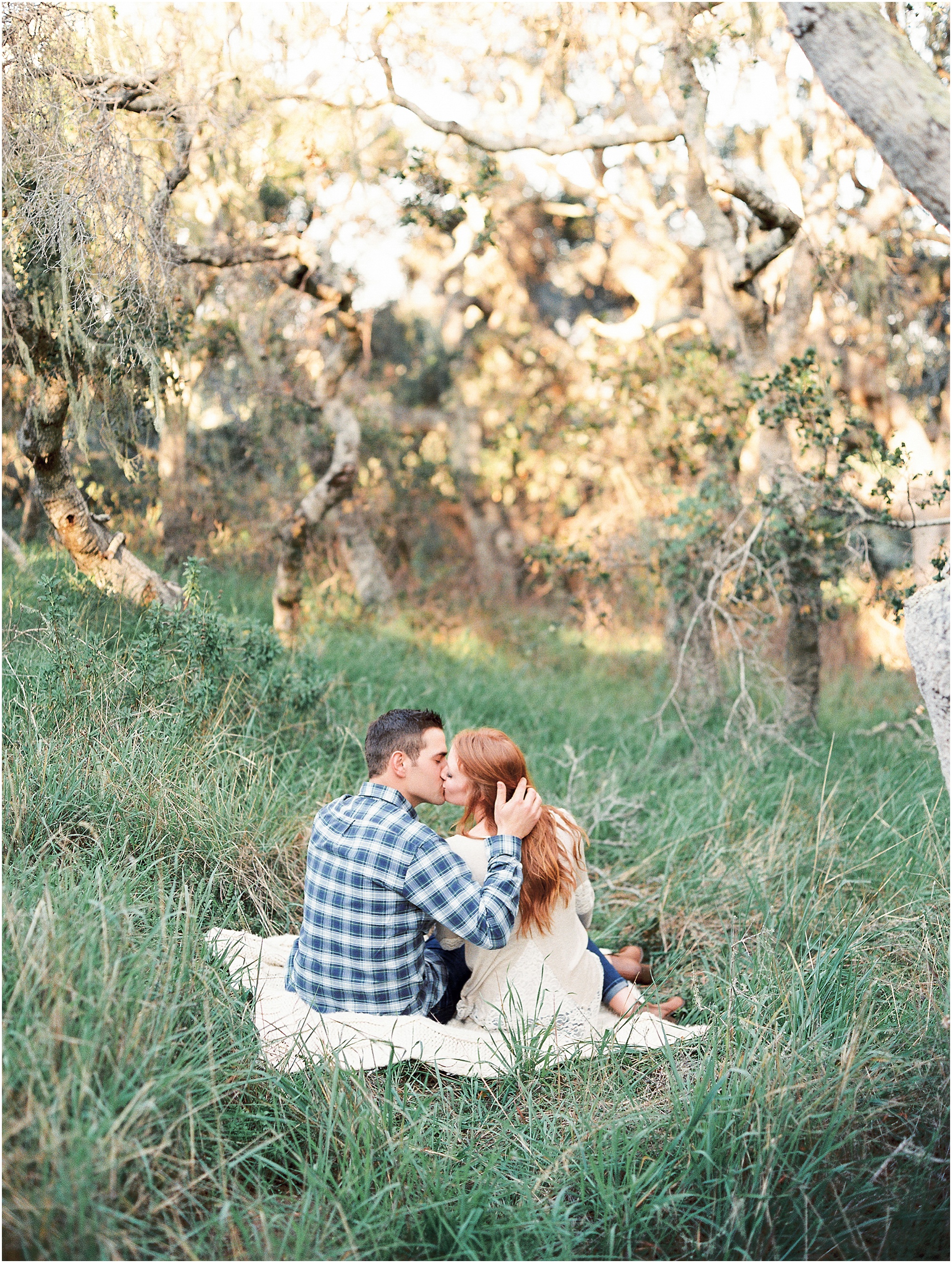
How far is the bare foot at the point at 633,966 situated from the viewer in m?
3.62

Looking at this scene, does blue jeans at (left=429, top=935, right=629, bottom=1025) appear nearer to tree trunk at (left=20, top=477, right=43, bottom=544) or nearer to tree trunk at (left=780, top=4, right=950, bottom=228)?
tree trunk at (left=780, top=4, right=950, bottom=228)

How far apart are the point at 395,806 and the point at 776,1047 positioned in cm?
125

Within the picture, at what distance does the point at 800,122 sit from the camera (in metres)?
7.78

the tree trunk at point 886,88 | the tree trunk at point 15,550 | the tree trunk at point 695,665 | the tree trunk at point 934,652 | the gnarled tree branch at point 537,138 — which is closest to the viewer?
the tree trunk at point 886,88

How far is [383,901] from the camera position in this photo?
279 centimetres

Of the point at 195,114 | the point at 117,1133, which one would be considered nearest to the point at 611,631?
the point at 195,114

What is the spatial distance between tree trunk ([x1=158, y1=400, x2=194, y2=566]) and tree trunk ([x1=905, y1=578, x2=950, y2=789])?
12.7 feet

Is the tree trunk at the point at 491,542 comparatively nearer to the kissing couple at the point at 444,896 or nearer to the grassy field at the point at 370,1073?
the grassy field at the point at 370,1073

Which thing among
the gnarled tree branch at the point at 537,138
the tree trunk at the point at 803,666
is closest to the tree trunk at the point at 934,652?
the tree trunk at the point at 803,666

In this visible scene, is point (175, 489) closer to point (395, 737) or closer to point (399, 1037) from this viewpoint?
point (395, 737)

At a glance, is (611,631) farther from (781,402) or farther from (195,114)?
(195,114)

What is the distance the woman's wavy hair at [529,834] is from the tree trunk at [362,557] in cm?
537

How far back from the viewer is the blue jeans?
3.11 m

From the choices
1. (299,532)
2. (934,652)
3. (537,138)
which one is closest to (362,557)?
(299,532)
